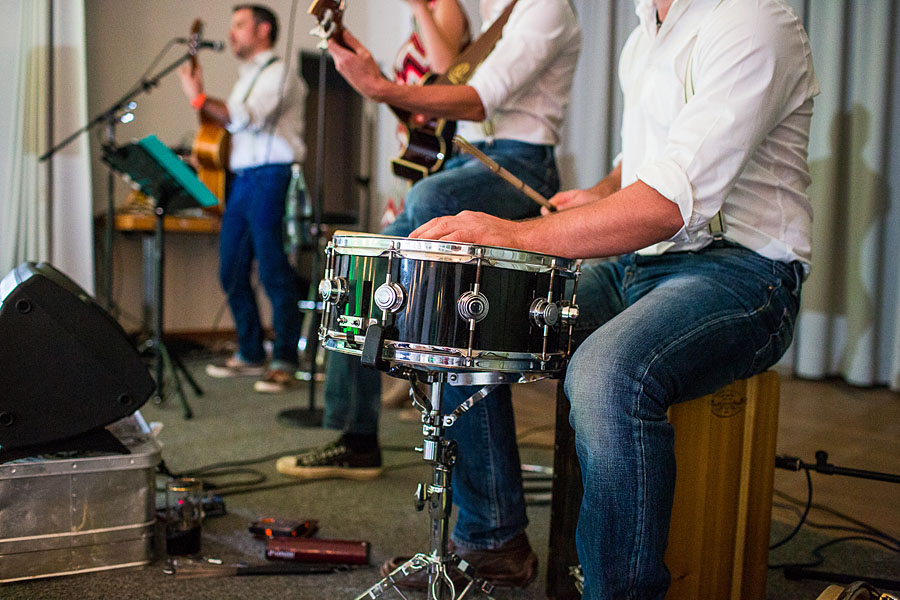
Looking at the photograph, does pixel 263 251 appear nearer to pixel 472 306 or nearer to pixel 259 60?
pixel 259 60

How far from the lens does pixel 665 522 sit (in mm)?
1024

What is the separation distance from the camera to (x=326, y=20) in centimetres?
171

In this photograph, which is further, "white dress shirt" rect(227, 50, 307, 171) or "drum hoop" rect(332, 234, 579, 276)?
"white dress shirt" rect(227, 50, 307, 171)

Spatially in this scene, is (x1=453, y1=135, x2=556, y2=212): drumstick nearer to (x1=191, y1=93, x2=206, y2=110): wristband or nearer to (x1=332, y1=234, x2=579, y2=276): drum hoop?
(x1=332, y1=234, x2=579, y2=276): drum hoop

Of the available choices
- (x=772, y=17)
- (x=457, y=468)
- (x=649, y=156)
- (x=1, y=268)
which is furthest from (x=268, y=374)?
(x=772, y=17)

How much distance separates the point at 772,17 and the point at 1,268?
4.01 meters

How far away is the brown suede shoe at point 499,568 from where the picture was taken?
1.42 meters

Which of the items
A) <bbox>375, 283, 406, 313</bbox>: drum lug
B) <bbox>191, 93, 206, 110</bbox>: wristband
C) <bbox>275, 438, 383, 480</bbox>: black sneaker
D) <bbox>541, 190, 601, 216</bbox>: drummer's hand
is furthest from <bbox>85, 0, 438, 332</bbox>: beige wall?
<bbox>375, 283, 406, 313</bbox>: drum lug

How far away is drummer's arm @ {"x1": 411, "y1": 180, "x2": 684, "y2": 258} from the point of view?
41.9 inches

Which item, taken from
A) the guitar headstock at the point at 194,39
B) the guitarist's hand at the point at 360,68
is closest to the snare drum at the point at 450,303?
the guitarist's hand at the point at 360,68

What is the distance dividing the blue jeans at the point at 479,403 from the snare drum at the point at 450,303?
0.40 meters

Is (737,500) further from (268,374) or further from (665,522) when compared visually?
(268,374)

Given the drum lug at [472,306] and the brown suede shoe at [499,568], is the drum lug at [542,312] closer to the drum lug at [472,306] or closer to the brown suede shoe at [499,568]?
the drum lug at [472,306]

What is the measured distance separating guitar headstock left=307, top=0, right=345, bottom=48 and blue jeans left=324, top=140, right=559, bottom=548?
425mm
